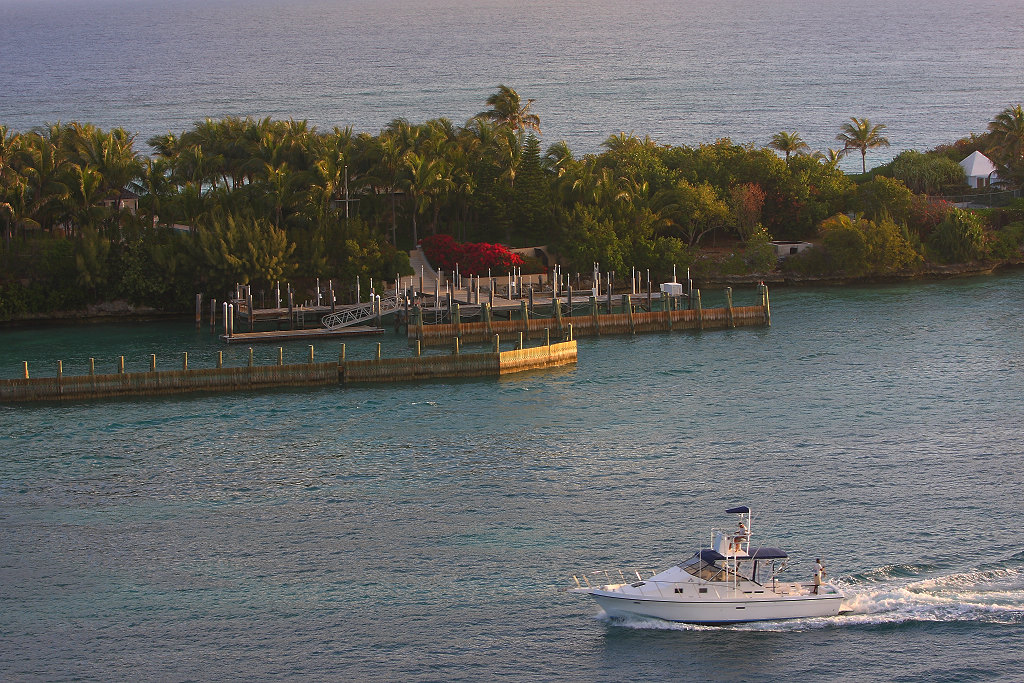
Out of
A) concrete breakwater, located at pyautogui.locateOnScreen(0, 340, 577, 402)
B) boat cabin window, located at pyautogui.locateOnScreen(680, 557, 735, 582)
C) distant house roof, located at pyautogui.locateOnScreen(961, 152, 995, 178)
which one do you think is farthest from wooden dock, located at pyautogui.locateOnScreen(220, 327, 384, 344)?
distant house roof, located at pyautogui.locateOnScreen(961, 152, 995, 178)

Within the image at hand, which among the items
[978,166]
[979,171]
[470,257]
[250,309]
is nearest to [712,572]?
[250,309]

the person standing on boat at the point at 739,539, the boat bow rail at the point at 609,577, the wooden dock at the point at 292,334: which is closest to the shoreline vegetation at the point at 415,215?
the wooden dock at the point at 292,334

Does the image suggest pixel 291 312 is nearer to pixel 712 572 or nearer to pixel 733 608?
pixel 712 572

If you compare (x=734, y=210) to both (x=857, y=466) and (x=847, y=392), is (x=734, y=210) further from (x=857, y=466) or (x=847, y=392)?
(x=857, y=466)

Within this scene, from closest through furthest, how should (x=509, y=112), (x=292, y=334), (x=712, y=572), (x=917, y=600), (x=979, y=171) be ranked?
1. (x=712, y=572)
2. (x=917, y=600)
3. (x=292, y=334)
4. (x=509, y=112)
5. (x=979, y=171)

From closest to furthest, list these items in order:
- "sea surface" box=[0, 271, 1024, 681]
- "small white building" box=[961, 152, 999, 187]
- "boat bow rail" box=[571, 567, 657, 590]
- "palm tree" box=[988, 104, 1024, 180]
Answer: "sea surface" box=[0, 271, 1024, 681]
"boat bow rail" box=[571, 567, 657, 590]
"palm tree" box=[988, 104, 1024, 180]
"small white building" box=[961, 152, 999, 187]

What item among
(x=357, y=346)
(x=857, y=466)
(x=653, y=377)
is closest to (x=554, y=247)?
(x=357, y=346)

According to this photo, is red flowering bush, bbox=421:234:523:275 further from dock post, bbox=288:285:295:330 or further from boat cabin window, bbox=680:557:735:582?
boat cabin window, bbox=680:557:735:582
